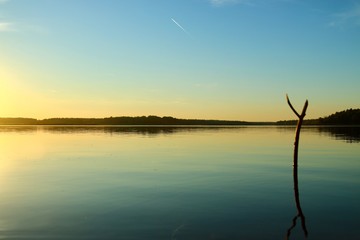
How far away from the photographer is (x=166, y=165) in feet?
104

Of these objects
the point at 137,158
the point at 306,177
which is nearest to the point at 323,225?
the point at 306,177

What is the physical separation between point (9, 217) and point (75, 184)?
7862 millimetres

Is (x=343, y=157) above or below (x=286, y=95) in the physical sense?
below

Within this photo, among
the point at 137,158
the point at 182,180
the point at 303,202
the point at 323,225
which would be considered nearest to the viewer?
the point at 323,225

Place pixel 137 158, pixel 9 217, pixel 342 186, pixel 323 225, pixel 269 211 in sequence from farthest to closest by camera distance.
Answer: pixel 137 158 → pixel 342 186 → pixel 269 211 → pixel 9 217 → pixel 323 225

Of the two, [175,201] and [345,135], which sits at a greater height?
[345,135]

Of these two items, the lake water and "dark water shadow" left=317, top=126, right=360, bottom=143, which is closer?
the lake water

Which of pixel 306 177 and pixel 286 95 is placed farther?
pixel 306 177

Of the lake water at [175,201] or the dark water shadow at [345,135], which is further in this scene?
the dark water shadow at [345,135]

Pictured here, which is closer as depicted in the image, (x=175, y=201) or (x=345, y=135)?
(x=175, y=201)

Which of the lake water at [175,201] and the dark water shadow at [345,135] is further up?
the dark water shadow at [345,135]

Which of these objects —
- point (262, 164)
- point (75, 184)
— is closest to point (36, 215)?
point (75, 184)

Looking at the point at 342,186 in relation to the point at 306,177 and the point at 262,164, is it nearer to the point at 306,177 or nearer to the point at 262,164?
the point at 306,177

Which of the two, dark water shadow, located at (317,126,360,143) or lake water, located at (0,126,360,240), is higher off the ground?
dark water shadow, located at (317,126,360,143)
